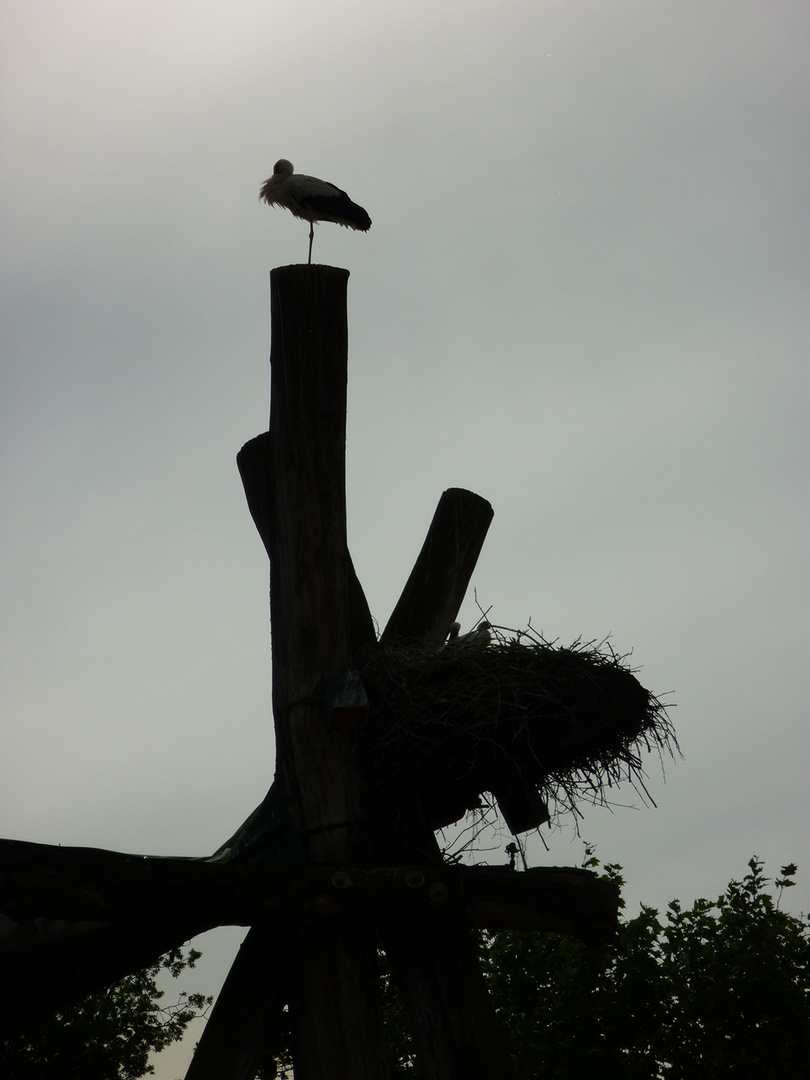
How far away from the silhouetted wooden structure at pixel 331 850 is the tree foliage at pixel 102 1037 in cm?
163

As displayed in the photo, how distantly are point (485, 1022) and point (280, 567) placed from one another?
2.12 metres

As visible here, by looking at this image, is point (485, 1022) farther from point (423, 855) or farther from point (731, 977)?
point (731, 977)

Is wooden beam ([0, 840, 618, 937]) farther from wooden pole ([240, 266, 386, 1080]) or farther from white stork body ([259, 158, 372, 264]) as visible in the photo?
white stork body ([259, 158, 372, 264])

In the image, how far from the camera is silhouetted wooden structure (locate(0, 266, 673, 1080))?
4.19 meters

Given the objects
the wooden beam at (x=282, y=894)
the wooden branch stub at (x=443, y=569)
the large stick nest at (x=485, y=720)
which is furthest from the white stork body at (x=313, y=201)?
the wooden beam at (x=282, y=894)

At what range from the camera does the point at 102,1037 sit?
8.01 metres

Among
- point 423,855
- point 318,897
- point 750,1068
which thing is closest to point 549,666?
point 423,855

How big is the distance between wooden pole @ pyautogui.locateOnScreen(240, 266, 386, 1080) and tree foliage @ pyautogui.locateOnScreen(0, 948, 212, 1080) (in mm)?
1730

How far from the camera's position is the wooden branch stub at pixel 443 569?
18.9ft

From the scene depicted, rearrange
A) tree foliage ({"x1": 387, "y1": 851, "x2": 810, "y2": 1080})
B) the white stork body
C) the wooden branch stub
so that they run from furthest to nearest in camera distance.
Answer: the white stork body, tree foliage ({"x1": 387, "y1": 851, "x2": 810, "y2": 1080}), the wooden branch stub

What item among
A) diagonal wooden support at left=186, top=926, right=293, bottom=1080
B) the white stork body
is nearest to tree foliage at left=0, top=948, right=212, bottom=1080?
diagonal wooden support at left=186, top=926, right=293, bottom=1080

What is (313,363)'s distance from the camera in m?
5.09

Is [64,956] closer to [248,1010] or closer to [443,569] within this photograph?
[248,1010]

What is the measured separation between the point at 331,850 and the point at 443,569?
1.73 meters
